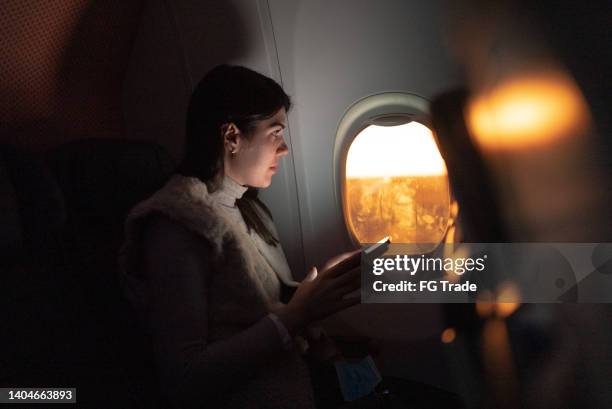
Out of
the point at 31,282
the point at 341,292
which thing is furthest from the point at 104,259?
the point at 341,292

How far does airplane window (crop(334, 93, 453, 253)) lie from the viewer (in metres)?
1.43

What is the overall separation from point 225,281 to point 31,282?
0.41m

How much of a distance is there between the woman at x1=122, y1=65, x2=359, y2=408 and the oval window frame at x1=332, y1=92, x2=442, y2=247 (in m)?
0.29

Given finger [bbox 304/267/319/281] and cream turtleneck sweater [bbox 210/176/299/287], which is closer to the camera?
cream turtleneck sweater [bbox 210/176/299/287]

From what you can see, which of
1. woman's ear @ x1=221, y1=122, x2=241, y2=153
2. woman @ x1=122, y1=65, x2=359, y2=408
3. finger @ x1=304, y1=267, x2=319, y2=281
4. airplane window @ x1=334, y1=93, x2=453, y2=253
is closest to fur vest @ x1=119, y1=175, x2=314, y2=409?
woman @ x1=122, y1=65, x2=359, y2=408

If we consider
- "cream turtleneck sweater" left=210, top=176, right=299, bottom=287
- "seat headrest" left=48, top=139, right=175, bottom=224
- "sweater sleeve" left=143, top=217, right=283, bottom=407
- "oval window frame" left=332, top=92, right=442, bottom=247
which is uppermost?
"oval window frame" left=332, top=92, right=442, bottom=247

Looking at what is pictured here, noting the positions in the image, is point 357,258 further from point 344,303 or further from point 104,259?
point 104,259

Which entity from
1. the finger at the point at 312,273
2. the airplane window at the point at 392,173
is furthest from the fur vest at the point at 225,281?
the airplane window at the point at 392,173

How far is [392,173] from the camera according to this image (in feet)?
4.82

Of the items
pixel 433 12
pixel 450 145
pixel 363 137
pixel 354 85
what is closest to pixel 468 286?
pixel 450 145

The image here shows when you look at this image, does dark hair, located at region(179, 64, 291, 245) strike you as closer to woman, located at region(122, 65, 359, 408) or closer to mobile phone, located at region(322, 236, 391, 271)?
woman, located at region(122, 65, 359, 408)

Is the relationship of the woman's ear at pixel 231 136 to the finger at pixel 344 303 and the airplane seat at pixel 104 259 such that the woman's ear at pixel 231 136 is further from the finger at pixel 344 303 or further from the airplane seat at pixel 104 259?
the finger at pixel 344 303

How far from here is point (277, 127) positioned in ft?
3.92

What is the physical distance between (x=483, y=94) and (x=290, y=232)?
28.6 inches
